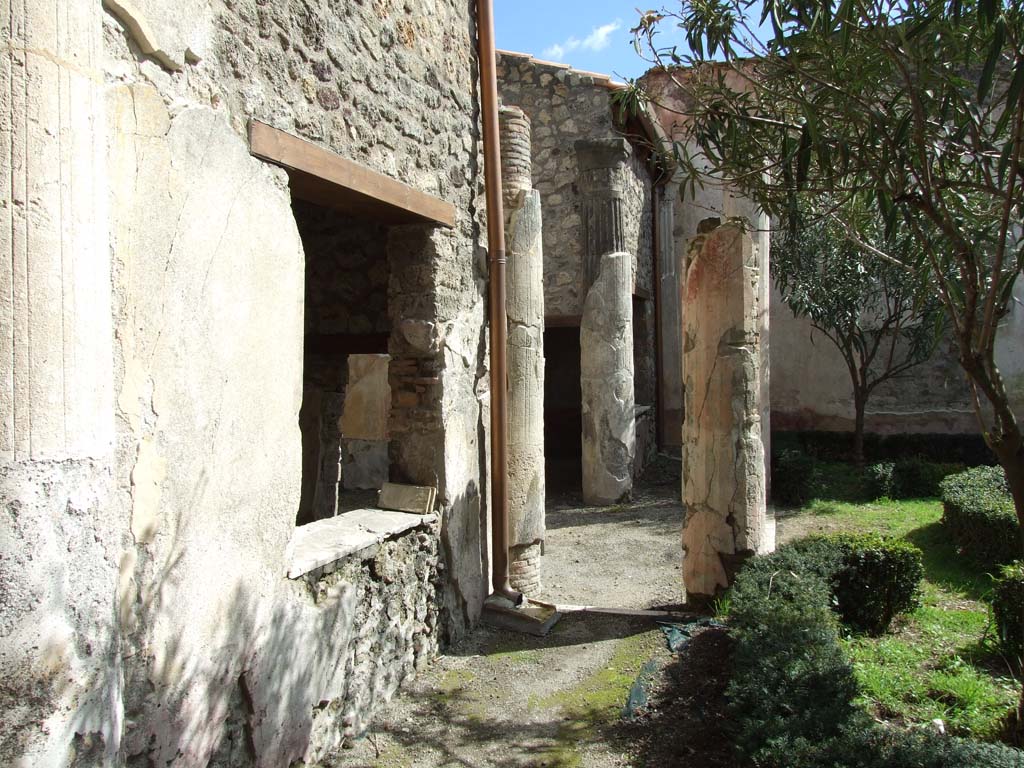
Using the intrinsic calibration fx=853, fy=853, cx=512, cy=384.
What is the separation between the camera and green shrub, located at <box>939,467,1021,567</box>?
717 cm

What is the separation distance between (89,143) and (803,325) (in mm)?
14030

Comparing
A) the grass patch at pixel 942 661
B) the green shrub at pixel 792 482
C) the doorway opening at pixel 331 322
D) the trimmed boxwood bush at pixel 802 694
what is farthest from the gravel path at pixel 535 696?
the green shrub at pixel 792 482

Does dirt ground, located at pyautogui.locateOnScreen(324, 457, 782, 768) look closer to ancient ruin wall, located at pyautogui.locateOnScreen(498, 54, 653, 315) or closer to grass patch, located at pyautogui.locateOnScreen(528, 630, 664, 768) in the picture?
grass patch, located at pyautogui.locateOnScreen(528, 630, 664, 768)

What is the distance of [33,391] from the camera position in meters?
2.03

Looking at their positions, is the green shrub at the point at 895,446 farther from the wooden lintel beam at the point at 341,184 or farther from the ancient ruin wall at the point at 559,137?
the wooden lintel beam at the point at 341,184

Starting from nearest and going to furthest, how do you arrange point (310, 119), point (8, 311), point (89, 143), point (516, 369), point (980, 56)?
1. point (8, 311)
2. point (89, 143)
3. point (980, 56)
4. point (310, 119)
5. point (516, 369)

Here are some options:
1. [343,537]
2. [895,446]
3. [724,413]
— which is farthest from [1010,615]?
[895,446]

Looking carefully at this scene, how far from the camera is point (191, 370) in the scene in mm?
2990

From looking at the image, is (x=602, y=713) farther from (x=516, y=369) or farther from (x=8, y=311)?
(x=8, y=311)

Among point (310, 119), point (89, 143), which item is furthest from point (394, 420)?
point (89, 143)

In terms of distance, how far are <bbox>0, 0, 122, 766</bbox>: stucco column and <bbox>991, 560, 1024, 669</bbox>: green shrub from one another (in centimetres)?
487

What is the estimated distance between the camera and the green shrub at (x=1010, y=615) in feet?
16.3

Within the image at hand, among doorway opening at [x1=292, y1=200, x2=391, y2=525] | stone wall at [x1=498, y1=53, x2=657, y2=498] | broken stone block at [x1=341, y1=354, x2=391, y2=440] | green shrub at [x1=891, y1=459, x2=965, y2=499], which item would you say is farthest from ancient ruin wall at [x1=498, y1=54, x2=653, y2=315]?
green shrub at [x1=891, y1=459, x2=965, y2=499]

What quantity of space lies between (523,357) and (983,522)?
4.32 m
